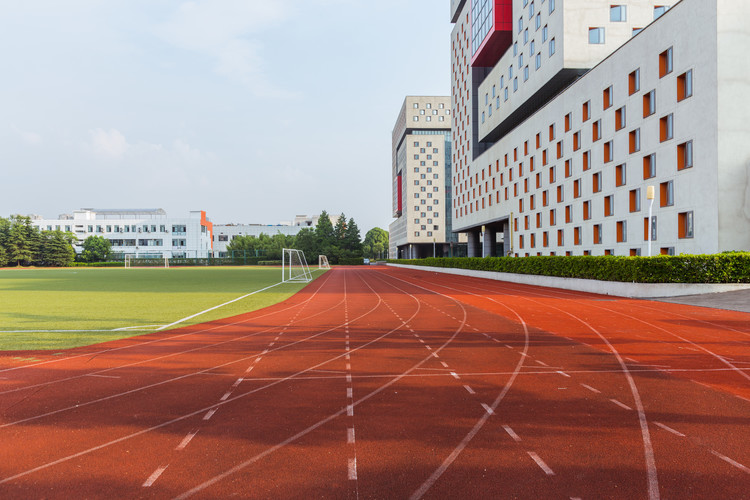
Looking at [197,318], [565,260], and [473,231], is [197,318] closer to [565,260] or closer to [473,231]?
[565,260]

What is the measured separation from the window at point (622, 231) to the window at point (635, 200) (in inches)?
41.0

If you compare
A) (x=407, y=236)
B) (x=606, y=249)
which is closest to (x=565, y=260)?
(x=606, y=249)

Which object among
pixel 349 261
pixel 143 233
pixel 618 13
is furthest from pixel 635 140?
pixel 143 233

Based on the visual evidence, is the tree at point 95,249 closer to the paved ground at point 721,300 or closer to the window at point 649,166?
the window at point 649,166

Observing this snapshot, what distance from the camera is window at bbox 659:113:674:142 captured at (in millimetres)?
23594

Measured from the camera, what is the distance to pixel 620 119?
28172 mm

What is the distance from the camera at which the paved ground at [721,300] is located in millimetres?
14617

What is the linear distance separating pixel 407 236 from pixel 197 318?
90.0 m

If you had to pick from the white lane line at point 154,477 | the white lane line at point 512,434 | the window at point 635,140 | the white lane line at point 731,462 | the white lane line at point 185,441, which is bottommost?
the white lane line at point 731,462

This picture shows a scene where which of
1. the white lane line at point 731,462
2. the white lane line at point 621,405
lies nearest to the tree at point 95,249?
A: the white lane line at point 621,405

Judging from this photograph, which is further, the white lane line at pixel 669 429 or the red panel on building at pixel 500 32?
the red panel on building at pixel 500 32

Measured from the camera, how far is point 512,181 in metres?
44.6

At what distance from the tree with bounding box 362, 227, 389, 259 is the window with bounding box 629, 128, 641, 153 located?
153 metres

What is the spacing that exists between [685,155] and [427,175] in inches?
3198
